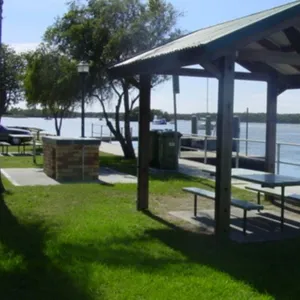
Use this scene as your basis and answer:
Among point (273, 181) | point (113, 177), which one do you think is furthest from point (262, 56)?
point (113, 177)

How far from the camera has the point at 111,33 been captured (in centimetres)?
1572

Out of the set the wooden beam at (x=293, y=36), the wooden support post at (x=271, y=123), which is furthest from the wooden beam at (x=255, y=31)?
the wooden support post at (x=271, y=123)

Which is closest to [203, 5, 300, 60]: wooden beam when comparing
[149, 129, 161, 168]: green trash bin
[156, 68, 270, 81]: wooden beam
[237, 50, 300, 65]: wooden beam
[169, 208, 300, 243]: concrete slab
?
[237, 50, 300, 65]: wooden beam

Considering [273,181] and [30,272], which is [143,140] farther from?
[30,272]

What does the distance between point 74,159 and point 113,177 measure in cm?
107

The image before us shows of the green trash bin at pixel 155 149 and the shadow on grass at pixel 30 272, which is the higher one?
the green trash bin at pixel 155 149

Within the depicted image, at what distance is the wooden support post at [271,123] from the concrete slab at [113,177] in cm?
344

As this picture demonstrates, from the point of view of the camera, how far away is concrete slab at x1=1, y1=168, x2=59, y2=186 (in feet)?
34.2

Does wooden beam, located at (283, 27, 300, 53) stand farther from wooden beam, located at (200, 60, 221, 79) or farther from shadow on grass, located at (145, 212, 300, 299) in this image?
shadow on grass, located at (145, 212, 300, 299)

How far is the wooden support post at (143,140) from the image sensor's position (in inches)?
301

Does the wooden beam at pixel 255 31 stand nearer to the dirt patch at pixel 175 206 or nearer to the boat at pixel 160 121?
the dirt patch at pixel 175 206

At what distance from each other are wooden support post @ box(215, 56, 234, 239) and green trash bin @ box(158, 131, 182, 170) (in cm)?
749

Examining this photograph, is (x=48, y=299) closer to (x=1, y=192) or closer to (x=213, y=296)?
(x=213, y=296)

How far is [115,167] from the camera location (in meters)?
13.9
